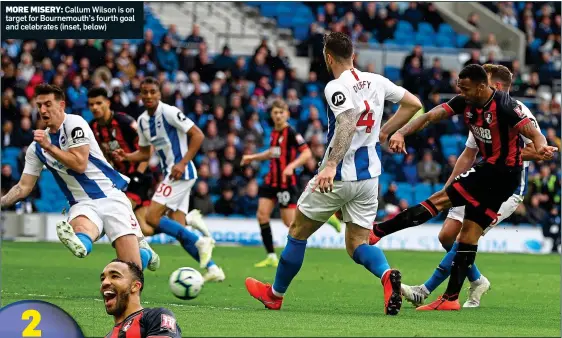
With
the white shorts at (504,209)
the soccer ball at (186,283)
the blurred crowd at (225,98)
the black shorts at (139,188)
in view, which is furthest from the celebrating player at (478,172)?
the blurred crowd at (225,98)

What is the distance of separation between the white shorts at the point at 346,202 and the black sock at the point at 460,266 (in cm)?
96

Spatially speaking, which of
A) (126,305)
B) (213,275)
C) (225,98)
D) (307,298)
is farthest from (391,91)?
(225,98)

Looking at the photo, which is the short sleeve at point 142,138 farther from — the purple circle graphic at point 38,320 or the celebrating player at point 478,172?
the purple circle graphic at point 38,320

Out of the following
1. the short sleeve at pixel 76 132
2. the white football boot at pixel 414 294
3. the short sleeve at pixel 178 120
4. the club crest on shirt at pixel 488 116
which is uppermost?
the club crest on shirt at pixel 488 116

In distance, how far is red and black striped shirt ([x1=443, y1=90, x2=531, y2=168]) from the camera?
9.22 m

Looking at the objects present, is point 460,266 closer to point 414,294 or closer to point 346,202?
point 414,294

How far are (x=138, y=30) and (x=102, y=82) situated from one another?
10.4 metres

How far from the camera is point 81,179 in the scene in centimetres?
948

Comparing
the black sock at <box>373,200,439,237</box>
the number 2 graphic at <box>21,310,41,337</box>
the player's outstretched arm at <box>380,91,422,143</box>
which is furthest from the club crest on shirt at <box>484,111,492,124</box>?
the number 2 graphic at <box>21,310,41,337</box>

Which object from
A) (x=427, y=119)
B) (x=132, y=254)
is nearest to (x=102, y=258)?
(x=132, y=254)

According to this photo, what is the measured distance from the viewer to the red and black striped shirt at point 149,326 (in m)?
6.69

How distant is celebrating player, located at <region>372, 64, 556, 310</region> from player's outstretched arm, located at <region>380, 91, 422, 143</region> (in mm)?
75

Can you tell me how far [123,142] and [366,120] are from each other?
4.59m

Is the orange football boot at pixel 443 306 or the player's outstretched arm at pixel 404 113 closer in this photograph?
the player's outstretched arm at pixel 404 113
